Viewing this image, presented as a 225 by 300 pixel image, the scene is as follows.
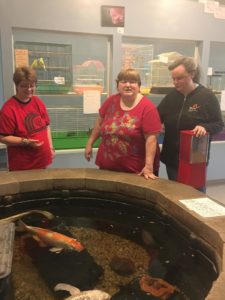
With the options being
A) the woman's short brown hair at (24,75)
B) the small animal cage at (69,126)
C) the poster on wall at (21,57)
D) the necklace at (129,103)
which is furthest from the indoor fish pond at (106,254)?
the poster on wall at (21,57)

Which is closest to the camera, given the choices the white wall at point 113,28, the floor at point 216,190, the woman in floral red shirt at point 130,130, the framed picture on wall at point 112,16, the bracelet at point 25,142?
the woman in floral red shirt at point 130,130

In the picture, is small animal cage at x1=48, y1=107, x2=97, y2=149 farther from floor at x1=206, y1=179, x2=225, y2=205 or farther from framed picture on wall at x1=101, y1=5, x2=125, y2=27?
floor at x1=206, y1=179, x2=225, y2=205

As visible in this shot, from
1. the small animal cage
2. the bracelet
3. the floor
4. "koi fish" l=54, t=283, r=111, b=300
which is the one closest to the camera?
"koi fish" l=54, t=283, r=111, b=300

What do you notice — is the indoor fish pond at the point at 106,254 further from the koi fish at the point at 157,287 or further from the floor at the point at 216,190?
the floor at the point at 216,190

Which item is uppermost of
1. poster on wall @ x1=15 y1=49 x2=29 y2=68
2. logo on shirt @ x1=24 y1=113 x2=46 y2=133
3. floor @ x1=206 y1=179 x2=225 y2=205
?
poster on wall @ x1=15 y1=49 x2=29 y2=68

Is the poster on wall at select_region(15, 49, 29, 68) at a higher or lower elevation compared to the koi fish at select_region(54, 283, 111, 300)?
higher

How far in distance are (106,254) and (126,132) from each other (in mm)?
847

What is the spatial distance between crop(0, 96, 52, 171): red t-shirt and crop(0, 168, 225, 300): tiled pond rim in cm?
17

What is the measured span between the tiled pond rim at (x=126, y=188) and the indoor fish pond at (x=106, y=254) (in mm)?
38

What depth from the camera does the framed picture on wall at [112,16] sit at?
3.36 metres

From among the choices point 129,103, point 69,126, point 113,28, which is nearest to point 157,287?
point 129,103

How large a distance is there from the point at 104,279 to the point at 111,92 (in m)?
2.55

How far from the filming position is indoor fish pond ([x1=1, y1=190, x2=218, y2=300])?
1385 mm

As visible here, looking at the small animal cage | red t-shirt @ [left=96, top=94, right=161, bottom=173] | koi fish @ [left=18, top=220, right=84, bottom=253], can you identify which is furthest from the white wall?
koi fish @ [left=18, top=220, right=84, bottom=253]
